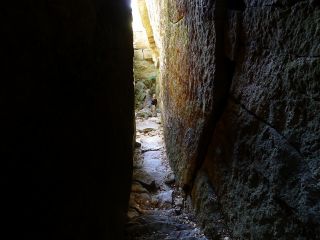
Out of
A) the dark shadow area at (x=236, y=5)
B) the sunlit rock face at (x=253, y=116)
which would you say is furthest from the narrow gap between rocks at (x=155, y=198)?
the dark shadow area at (x=236, y=5)

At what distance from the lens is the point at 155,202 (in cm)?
642

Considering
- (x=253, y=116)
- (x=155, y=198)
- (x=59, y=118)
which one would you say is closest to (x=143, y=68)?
(x=155, y=198)

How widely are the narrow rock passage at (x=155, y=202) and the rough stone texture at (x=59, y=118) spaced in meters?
1.08

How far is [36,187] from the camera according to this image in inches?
75.0

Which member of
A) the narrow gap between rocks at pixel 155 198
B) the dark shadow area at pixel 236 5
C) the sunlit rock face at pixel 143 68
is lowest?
the narrow gap between rocks at pixel 155 198

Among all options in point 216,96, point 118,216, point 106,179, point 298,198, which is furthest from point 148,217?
point 298,198

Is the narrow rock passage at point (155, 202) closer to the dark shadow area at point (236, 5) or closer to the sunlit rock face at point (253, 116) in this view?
the sunlit rock face at point (253, 116)

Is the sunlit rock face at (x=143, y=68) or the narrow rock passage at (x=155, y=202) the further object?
the sunlit rock face at (x=143, y=68)

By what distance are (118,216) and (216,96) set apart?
7.27ft

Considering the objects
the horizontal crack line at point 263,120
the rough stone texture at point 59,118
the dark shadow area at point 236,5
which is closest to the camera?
the rough stone texture at point 59,118

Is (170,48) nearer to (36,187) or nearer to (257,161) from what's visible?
(257,161)

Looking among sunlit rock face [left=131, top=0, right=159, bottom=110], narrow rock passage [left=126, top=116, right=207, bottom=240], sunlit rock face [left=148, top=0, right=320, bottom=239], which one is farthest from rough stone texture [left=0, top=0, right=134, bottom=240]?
sunlit rock face [left=131, top=0, right=159, bottom=110]

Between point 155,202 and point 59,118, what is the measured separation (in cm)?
457

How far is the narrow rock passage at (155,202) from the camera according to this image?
4.77m
